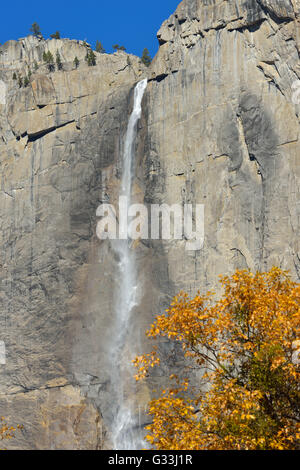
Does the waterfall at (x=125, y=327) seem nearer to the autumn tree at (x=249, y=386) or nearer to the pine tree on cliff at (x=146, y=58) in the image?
the pine tree on cliff at (x=146, y=58)

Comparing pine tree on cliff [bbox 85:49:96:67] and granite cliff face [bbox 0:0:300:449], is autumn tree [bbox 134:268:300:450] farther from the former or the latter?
pine tree on cliff [bbox 85:49:96:67]

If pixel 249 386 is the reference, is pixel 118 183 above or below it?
above

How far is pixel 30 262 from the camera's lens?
62.4 metres

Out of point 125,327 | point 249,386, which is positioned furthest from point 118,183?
point 249,386

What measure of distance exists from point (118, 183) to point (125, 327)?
13.6 metres

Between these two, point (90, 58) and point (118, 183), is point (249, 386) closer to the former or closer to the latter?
point (118, 183)

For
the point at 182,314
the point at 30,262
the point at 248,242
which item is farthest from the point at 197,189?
the point at 182,314

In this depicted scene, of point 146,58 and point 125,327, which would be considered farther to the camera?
point 146,58

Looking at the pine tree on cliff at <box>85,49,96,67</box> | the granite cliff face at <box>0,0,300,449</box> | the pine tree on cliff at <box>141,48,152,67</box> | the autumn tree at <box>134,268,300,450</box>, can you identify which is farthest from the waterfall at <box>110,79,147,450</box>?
the autumn tree at <box>134,268,300,450</box>

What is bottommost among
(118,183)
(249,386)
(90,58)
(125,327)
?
(249,386)

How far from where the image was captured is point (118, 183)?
6247 cm

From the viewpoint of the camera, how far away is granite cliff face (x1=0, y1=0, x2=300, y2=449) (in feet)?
174
